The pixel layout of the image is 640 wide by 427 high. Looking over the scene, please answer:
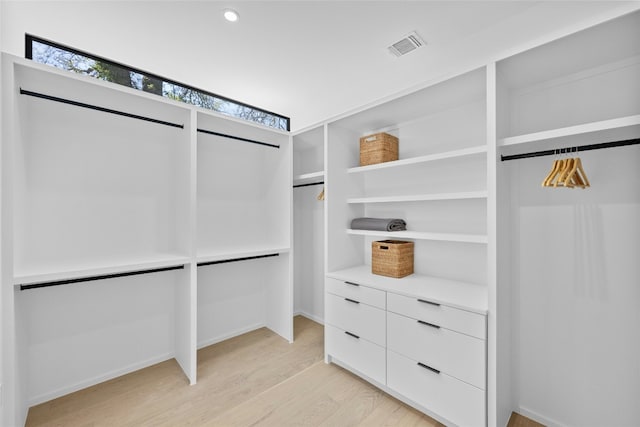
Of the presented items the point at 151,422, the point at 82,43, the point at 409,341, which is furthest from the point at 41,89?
the point at 409,341

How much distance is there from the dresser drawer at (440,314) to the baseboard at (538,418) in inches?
32.3

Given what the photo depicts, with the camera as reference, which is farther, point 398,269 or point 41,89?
point 398,269

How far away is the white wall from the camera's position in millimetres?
1460

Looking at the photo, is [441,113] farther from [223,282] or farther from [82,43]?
[82,43]

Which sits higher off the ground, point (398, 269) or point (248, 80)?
point (248, 80)

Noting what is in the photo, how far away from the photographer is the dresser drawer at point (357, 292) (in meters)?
1.98

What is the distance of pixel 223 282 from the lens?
2.84 meters

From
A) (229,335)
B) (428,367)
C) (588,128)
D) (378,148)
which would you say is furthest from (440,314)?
(229,335)

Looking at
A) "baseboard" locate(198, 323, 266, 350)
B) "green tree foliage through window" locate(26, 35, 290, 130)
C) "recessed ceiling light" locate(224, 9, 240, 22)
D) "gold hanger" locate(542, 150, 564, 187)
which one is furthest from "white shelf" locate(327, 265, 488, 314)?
"green tree foliage through window" locate(26, 35, 290, 130)

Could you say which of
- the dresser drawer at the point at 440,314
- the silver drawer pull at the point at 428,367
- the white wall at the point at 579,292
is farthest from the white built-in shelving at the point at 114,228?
the white wall at the point at 579,292

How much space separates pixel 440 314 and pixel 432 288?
0.26 m

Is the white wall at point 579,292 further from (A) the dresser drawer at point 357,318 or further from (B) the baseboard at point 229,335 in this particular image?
(B) the baseboard at point 229,335

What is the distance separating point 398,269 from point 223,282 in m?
1.82

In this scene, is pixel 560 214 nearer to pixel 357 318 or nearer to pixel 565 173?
pixel 565 173
